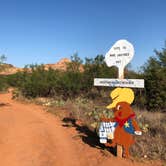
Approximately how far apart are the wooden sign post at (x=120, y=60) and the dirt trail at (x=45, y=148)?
77cm

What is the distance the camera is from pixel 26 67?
26969 millimetres

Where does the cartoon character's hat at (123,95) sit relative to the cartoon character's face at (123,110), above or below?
above

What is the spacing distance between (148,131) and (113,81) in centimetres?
219

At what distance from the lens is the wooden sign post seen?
6.69 meters

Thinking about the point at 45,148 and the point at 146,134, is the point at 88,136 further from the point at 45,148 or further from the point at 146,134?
the point at 146,134

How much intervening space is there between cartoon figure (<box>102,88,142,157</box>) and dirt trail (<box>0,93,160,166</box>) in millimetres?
397

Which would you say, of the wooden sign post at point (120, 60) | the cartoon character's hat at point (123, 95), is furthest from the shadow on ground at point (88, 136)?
the cartoon character's hat at point (123, 95)

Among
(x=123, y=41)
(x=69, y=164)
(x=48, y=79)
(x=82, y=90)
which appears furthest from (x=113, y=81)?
(x=48, y=79)

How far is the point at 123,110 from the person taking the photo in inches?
259

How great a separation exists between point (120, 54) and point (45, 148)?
3.09 m

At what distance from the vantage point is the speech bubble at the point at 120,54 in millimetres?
6942

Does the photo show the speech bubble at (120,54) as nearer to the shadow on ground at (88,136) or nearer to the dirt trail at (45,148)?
the shadow on ground at (88,136)

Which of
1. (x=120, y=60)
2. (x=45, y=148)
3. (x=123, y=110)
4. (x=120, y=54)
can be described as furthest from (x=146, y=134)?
(x=45, y=148)

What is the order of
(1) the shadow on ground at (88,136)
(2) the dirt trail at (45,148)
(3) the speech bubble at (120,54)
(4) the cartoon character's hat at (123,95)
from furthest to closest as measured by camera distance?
(1) the shadow on ground at (88,136), (3) the speech bubble at (120,54), (4) the cartoon character's hat at (123,95), (2) the dirt trail at (45,148)
